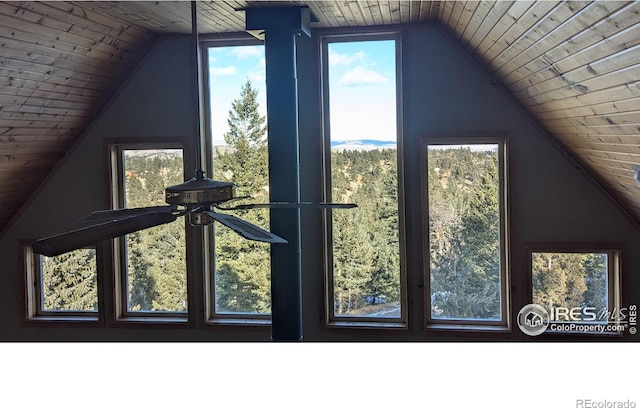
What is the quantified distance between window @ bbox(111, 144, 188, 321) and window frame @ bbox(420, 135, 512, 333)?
7.15 feet

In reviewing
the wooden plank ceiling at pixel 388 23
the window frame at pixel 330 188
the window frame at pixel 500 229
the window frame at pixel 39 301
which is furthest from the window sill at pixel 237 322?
the wooden plank ceiling at pixel 388 23

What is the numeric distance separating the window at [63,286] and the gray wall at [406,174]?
0.38 feet

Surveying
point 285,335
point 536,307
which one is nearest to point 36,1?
point 285,335

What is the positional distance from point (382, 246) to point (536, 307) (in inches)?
55.2

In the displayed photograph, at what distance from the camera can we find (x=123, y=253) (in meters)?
5.31

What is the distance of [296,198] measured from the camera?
427 cm

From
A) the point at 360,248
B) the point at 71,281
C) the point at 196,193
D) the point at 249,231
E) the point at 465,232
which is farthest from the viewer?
the point at 71,281

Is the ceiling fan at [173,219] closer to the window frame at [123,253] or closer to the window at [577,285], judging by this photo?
the window frame at [123,253]

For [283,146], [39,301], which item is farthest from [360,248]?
[39,301]

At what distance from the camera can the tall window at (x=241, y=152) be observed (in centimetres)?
509

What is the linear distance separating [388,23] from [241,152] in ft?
5.55

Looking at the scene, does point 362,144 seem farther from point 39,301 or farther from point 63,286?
point 39,301

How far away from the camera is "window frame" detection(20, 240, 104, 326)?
5.30 metres

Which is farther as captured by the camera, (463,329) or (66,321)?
(66,321)
